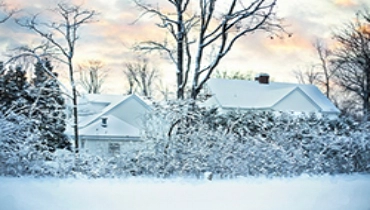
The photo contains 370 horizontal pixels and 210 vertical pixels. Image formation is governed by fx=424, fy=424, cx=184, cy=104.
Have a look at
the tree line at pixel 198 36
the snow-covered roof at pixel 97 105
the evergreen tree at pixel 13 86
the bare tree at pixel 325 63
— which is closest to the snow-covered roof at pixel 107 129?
the snow-covered roof at pixel 97 105

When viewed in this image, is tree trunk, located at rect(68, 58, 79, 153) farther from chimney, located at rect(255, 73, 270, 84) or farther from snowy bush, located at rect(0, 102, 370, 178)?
chimney, located at rect(255, 73, 270, 84)

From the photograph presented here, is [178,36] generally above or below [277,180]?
above

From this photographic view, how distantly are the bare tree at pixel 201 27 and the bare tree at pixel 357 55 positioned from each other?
1067 millimetres

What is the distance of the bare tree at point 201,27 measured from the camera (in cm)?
637

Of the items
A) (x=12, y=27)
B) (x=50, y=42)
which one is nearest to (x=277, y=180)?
(x=12, y=27)

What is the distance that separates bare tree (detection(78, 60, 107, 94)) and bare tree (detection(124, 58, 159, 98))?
64 cm

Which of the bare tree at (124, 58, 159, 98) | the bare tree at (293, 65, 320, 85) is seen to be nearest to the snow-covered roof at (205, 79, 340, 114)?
the bare tree at (124, 58, 159, 98)

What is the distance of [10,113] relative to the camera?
4.33 m

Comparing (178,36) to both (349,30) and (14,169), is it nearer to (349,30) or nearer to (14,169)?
(349,30)

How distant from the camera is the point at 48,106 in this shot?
585 cm

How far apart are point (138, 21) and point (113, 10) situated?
91 cm

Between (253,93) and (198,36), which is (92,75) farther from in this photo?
(253,93)

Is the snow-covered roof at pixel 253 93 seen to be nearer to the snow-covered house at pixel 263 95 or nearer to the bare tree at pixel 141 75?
the snow-covered house at pixel 263 95

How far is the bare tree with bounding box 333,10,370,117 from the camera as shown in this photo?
6.21 m
